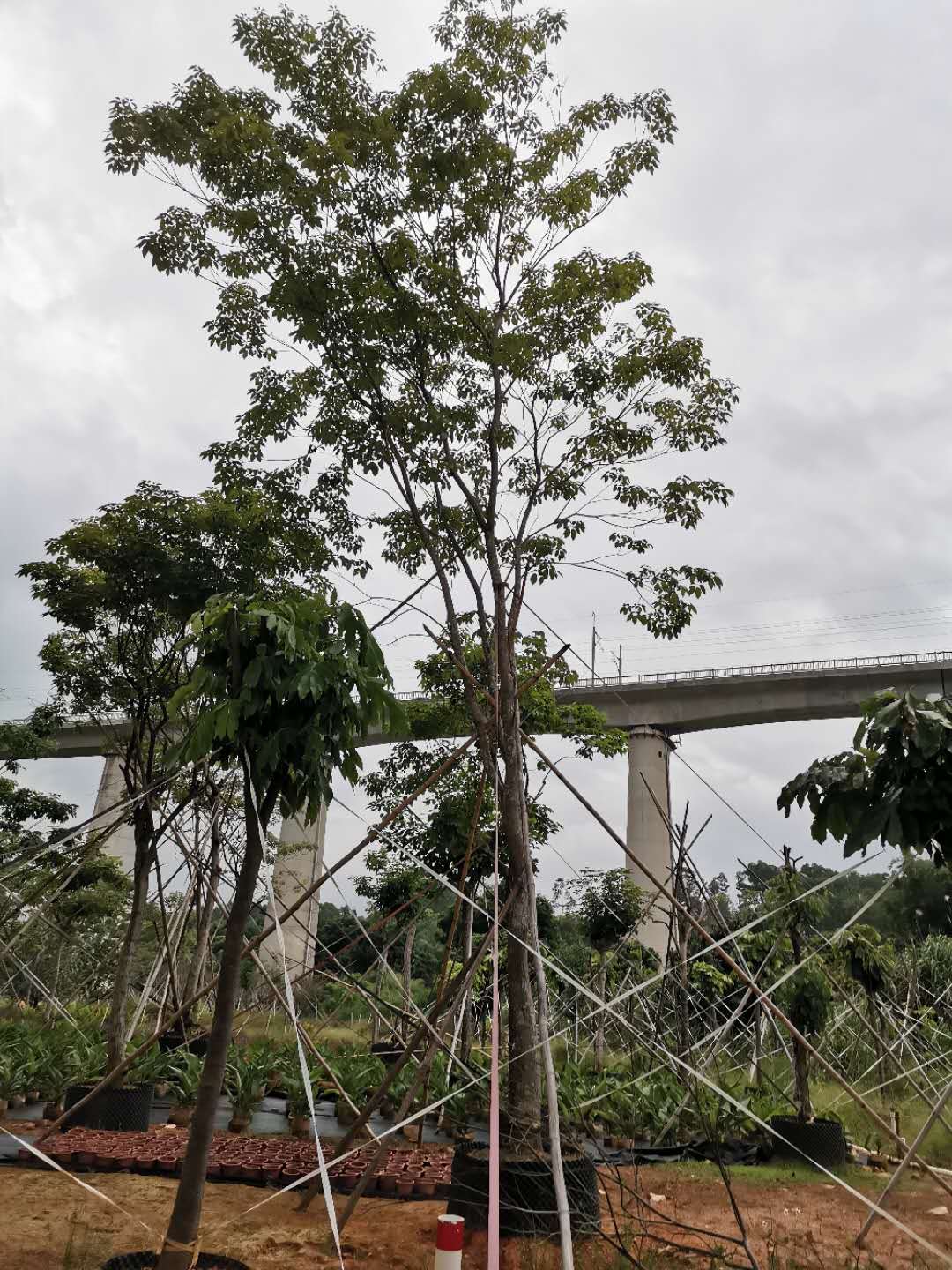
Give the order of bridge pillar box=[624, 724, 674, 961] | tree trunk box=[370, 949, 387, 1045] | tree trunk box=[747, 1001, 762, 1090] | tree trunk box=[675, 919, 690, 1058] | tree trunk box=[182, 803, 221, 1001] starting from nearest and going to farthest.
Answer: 1. tree trunk box=[675, 919, 690, 1058]
2. tree trunk box=[747, 1001, 762, 1090]
3. tree trunk box=[370, 949, 387, 1045]
4. tree trunk box=[182, 803, 221, 1001]
5. bridge pillar box=[624, 724, 674, 961]

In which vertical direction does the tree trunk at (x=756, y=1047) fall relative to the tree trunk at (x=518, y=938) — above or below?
below

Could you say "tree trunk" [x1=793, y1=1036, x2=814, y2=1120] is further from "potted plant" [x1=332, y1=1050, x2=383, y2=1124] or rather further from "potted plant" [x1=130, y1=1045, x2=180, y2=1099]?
"potted plant" [x1=130, y1=1045, x2=180, y2=1099]

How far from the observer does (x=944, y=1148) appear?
733cm

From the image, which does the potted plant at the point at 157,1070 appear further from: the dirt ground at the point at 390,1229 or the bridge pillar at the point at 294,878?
the bridge pillar at the point at 294,878

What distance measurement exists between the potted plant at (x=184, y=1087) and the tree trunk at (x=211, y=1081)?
13.6ft

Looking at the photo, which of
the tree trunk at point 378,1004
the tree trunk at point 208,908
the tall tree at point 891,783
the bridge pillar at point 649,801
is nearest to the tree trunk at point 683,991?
the tree trunk at point 378,1004

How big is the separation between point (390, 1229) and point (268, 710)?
9.16ft

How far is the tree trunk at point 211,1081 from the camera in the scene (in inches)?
129

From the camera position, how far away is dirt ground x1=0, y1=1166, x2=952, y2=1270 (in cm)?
405

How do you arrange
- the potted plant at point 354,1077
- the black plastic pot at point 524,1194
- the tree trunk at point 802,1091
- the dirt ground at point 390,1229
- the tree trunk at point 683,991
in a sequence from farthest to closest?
→ the potted plant at point 354,1077 → the tree trunk at point 683,991 → the tree trunk at point 802,1091 → the black plastic pot at point 524,1194 → the dirt ground at point 390,1229

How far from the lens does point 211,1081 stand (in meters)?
3.57

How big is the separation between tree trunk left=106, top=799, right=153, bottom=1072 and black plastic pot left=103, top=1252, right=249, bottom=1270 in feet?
Result: 13.1

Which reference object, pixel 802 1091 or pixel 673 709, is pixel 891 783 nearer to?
pixel 802 1091

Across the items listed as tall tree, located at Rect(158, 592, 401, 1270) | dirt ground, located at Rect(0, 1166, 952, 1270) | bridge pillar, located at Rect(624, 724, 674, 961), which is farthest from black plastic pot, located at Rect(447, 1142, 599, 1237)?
bridge pillar, located at Rect(624, 724, 674, 961)
